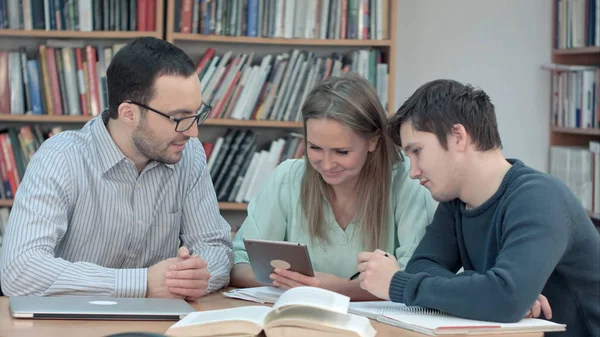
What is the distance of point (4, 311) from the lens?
1.70 m

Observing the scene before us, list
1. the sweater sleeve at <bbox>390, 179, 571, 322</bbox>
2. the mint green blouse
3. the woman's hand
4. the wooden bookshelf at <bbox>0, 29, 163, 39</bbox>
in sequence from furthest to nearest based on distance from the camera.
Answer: the wooden bookshelf at <bbox>0, 29, 163, 39</bbox>
the mint green blouse
the woman's hand
the sweater sleeve at <bbox>390, 179, 571, 322</bbox>

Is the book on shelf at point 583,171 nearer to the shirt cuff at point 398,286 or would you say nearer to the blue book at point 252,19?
the blue book at point 252,19

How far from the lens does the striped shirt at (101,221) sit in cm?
187

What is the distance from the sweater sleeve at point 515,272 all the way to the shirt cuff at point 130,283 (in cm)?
61

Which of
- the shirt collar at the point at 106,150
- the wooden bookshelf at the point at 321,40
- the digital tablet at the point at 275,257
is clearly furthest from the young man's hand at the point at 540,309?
the wooden bookshelf at the point at 321,40

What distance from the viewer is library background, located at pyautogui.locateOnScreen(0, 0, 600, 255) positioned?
3549 millimetres

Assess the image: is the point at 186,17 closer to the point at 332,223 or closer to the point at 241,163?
the point at 241,163

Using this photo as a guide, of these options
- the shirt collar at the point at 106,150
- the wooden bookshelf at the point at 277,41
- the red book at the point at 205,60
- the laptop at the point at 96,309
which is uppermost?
the wooden bookshelf at the point at 277,41

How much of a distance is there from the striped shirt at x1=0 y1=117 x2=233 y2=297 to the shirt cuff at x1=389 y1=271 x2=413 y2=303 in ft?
1.64

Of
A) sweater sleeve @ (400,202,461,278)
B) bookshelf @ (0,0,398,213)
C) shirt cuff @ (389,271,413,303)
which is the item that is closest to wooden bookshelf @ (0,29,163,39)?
bookshelf @ (0,0,398,213)

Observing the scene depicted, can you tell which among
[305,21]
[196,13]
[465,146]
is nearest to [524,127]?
[305,21]

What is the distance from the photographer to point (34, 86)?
3.56m

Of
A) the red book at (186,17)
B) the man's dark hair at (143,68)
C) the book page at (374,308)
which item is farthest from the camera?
the red book at (186,17)

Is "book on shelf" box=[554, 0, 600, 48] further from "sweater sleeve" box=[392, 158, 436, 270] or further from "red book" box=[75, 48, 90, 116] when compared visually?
"red book" box=[75, 48, 90, 116]
